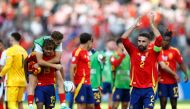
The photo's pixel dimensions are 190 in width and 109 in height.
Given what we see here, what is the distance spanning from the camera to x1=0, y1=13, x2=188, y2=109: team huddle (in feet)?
65.7

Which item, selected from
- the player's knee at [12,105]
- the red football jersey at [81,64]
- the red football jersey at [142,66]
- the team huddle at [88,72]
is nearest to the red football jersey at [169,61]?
the team huddle at [88,72]

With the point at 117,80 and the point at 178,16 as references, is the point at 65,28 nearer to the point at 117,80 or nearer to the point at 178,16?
the point at 178,16

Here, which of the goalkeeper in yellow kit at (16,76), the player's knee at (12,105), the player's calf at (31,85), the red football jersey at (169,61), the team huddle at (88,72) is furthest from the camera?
the red football jersey at (169,61)

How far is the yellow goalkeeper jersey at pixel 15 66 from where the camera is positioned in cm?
2222

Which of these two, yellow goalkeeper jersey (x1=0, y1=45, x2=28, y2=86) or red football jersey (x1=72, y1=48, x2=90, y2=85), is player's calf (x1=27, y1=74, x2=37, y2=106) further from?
red football jersey (x1=72, y1=48, x2=90, y2=85)

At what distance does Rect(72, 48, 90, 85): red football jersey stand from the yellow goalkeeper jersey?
1.37 meters

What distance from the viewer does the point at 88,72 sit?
22562mm

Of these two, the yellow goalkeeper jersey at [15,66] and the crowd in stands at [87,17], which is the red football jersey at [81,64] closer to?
the yellow goalkeeper jersey at [15,66]

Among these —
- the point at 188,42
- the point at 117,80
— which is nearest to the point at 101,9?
the point at 188,42

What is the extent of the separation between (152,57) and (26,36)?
587 inches

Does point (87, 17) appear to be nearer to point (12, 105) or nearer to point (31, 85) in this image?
point (12, 105)

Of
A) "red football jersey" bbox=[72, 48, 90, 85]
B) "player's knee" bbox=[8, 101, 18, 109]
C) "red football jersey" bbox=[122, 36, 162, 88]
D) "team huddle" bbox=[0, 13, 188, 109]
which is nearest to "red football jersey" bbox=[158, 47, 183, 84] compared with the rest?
"team huddle" bbox=[0, 13, 188, 109]

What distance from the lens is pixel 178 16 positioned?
34.8 m

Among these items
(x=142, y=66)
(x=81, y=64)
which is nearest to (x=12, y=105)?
(x=81, y=64)
